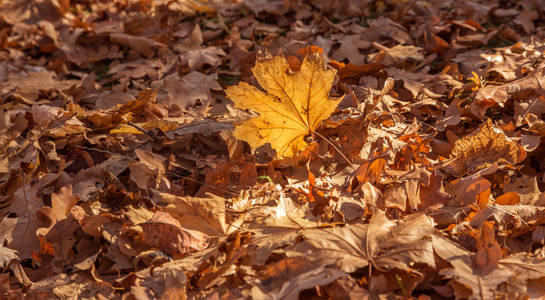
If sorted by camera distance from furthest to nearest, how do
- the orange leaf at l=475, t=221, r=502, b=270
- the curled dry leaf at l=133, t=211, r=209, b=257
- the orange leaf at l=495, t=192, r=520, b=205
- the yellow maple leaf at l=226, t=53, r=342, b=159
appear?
the yellow maple leaf at l=226, t=53, r=342, b=159
the orange leaf at l=495, t=192, r=520, b=205
the curled dry leaf at l=133, t=211, r=209, b=257
the orange leaf at l=475, t=221, r=502, b=270

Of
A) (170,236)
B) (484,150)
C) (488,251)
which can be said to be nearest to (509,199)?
(484,150)

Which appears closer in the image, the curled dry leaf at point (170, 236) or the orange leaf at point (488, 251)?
the orange leaf at point (488, 251)

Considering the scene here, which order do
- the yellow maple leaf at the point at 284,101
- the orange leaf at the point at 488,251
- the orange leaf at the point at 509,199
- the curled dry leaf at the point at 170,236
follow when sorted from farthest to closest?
the yellow maple leaf at the point at 284,101 → the orange leaf at the point at 509,199 → the curled dry leaf at the point at 170,236 → the orange leaf at the point at 488,251

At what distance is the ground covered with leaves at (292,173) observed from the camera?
52.8 inches

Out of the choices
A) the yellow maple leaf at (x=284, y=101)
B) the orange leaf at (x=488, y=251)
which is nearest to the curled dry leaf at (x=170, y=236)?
the yellow maple leaf at (x=284, y=101)

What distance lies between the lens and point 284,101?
177 cm

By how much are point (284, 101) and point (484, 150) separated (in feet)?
2.57

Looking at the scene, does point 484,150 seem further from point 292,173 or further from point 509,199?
point 292,173

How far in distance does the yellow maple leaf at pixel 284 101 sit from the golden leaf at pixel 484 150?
0.52 metres

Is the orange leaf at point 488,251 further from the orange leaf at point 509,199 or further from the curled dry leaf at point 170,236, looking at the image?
the curled dry leaf at point 170,236

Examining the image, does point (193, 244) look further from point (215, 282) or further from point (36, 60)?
point (36, 60)

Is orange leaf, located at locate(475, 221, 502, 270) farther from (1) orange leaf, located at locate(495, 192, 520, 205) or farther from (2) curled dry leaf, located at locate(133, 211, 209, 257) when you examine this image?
(2) curled dry leaf, located at locate(133, 211, 209, 257)

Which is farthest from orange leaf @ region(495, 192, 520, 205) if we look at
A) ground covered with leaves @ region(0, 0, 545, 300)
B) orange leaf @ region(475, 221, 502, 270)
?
orange leaf @ region(475, 221, 502, 270)

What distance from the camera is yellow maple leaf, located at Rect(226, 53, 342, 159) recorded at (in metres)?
1.71
